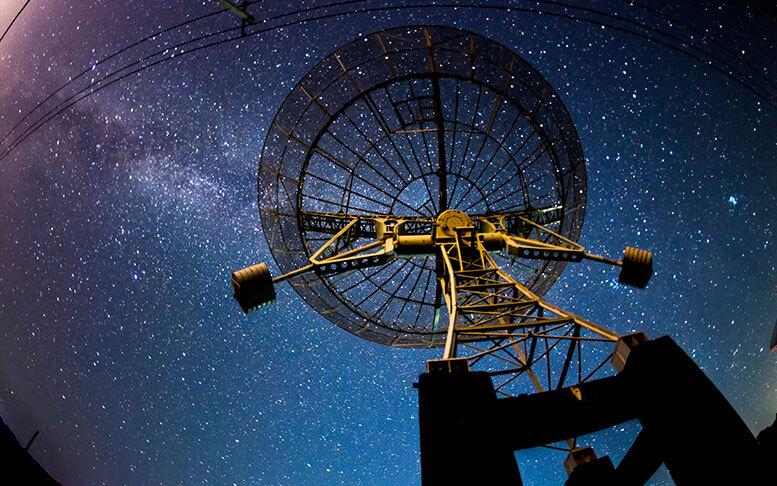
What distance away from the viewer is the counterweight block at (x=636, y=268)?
6973 millimetres

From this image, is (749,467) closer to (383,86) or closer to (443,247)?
(443,247)

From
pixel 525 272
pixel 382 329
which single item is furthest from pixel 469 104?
pixel 382 329

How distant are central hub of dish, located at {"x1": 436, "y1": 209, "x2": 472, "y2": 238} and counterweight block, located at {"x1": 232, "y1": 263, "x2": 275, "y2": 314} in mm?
4282

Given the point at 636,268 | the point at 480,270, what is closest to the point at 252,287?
the point at 480,270

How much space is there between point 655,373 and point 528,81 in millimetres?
8295

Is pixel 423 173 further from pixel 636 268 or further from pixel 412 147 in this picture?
pixel 636 268

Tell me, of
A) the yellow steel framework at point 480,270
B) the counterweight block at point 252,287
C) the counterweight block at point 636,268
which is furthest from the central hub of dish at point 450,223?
the counterweight block at point 252,287

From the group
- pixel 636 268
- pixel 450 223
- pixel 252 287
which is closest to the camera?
pixel 252 287

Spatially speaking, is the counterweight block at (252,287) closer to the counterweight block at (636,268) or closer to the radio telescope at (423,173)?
the radio telescope at (423,173)

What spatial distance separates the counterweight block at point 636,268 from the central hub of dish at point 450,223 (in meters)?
3.50

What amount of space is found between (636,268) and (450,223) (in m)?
4.09

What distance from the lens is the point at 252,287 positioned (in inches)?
261

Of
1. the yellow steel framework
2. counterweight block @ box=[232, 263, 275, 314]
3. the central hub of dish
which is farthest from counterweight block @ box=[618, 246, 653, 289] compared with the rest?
counterweight block @ box=[232, 263, 275, 314]

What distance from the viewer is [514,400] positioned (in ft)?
8.80
